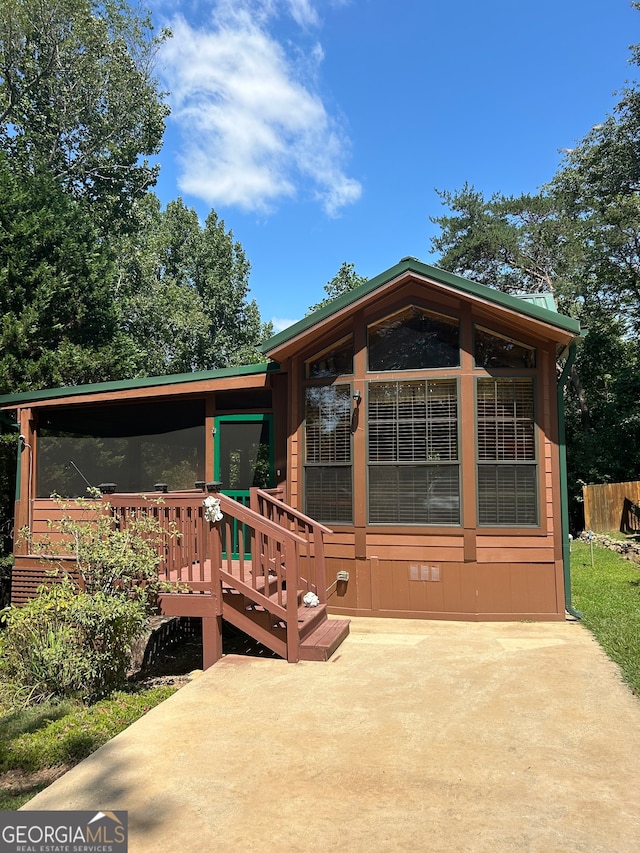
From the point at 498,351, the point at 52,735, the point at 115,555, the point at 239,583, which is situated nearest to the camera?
the point at 52,735

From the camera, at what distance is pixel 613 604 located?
6586 mm

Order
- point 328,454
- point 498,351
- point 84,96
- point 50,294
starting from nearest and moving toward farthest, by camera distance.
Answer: point 498,351 < point 328,454 < point 50,294 < point 84,96

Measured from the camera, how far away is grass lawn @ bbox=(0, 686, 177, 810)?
324 centimetres

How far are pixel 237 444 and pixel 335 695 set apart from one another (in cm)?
434

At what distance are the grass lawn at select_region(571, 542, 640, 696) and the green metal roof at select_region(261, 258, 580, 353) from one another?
9.77ft

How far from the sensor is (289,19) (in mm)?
15320

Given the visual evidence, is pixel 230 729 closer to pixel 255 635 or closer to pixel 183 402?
pixel 255 635

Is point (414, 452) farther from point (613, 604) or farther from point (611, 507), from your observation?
point (611, 507)

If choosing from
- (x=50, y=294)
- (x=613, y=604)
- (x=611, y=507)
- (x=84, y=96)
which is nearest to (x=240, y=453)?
(x=613, y=604)

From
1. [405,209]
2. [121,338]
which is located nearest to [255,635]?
[121,338]

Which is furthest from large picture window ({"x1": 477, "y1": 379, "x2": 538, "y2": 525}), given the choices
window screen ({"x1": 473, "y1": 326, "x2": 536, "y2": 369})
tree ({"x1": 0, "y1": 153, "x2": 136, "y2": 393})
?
tree ({"x1": 0, "y1": 153, "x2": 136, "y2": 393})

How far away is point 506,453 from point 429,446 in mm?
831

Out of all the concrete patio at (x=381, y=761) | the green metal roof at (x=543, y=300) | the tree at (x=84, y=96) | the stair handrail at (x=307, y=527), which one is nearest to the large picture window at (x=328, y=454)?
the stair handrail at (x=307, y=527)

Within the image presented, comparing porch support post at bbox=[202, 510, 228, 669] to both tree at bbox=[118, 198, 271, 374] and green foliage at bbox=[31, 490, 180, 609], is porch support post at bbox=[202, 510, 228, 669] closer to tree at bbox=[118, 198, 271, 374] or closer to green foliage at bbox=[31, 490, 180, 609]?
green foliage at bbox=[31, 490, 180, 609]
